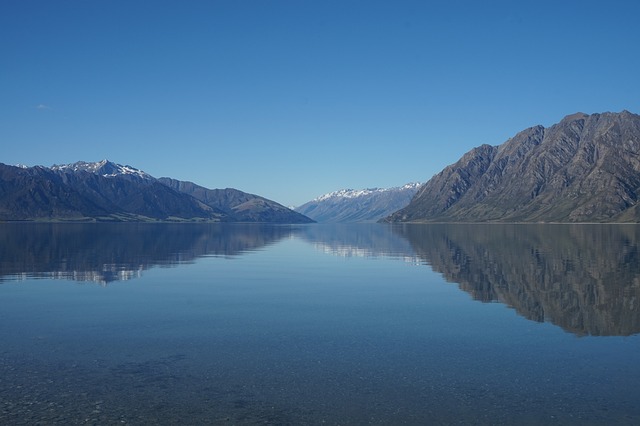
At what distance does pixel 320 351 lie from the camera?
111 feet

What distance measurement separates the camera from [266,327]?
134 ft

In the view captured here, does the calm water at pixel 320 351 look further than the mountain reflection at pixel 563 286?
No

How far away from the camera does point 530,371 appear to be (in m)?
29.7

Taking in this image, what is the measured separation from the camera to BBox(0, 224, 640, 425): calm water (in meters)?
23.8

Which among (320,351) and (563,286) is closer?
(320,351)

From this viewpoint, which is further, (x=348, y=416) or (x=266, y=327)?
(x=266, y=327)

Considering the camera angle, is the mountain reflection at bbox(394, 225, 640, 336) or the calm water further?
the mountain reflection at bbox(394, 225, 640, 336)

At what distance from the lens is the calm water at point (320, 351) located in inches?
937

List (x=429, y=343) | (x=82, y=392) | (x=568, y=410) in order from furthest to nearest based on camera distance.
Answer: (x=429, y=343) < (x=82, y=392) < (x=568, y=410)

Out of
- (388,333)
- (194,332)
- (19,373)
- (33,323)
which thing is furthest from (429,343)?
(33,323)

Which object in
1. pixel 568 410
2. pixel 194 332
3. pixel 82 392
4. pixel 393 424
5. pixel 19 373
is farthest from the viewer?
pixel 194 332

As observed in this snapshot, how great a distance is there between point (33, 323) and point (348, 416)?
30.1 m

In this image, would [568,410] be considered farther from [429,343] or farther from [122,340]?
[122,340]

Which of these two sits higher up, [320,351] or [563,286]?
[563,286]
